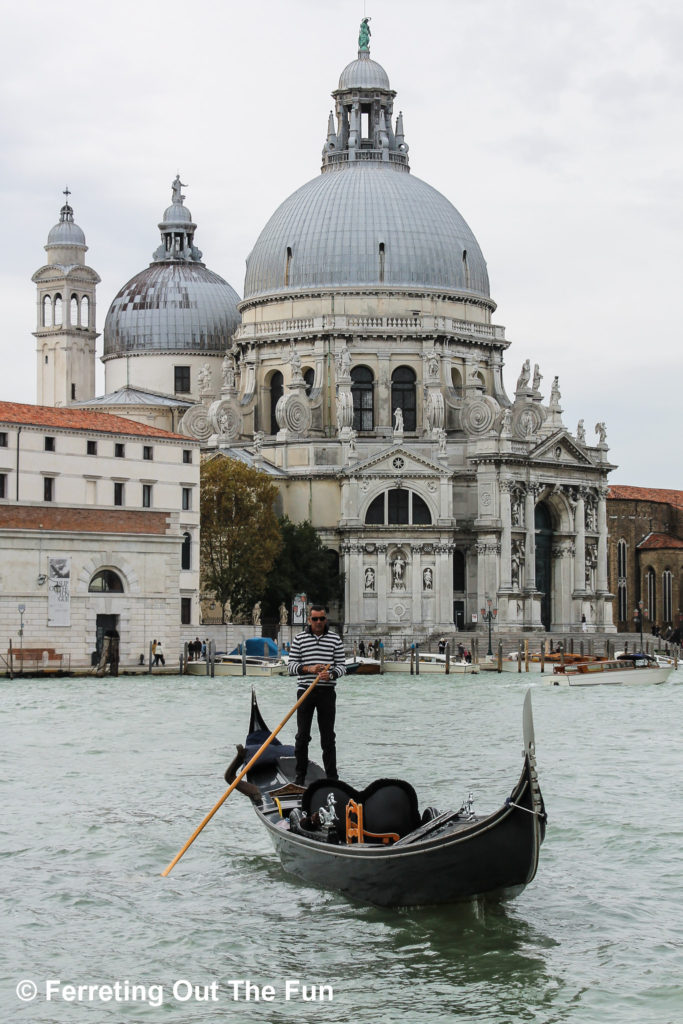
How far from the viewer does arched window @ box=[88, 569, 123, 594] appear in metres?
42.0

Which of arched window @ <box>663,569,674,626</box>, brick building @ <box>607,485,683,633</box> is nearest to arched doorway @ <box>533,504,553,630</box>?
brick building @ <box>607,485,683,633</box>

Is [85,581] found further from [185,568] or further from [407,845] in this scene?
[407,845]

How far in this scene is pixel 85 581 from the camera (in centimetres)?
4134

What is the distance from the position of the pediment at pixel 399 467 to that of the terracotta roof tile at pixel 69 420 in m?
12.8

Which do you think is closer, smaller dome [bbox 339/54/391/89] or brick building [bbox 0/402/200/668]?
brick building [bbox 0/402/200/668]

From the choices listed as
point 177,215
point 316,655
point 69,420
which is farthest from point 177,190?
point 316,655

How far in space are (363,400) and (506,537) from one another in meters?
8.17

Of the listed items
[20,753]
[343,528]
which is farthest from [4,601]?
[343,528]

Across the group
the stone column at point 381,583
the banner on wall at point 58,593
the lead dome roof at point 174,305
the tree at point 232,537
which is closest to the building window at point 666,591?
the stone column at point 381,583

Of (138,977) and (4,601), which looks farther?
(4,601)

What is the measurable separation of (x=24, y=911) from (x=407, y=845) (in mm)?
3015

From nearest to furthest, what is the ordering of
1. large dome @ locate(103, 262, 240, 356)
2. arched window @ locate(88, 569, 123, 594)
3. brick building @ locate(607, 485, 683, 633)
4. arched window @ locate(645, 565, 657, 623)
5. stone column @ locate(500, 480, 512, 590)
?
1. arched window @ locate(88, 569, 123, 594)
2. stone column @ locate(500, 480, 512, 590)
3. large dome @ locate(103, 262, 240, 356)
4. brick building @ locate(607, 485, 683, 633)
5. arched window @ locate(645, 565, 657, 623)

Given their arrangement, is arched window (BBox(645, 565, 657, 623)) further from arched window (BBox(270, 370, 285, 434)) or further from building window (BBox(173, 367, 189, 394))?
building window (BBox(173, 367, 189, 394))

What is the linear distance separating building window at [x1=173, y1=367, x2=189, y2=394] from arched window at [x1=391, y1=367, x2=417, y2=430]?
32.6 feet
